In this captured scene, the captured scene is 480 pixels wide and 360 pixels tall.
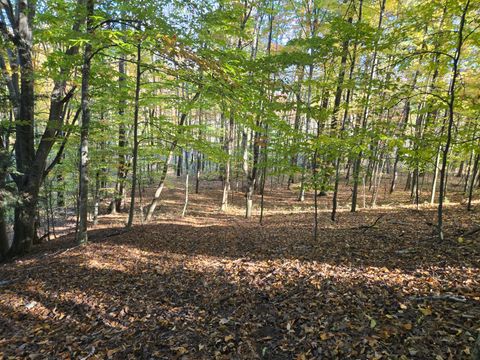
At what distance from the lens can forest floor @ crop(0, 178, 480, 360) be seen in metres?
3.31

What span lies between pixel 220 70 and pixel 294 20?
48.6 feet

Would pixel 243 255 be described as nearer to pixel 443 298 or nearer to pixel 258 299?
pixel 258 299

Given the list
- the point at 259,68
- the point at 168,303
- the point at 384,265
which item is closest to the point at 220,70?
the point at 259,68

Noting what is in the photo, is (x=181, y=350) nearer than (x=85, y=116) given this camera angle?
Yes

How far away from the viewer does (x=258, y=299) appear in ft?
14.8

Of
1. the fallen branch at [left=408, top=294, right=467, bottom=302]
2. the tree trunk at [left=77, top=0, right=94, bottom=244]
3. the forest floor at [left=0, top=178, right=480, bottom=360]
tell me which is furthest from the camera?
the tree trunk at [left=77, top=0, right=94, bottom=244]

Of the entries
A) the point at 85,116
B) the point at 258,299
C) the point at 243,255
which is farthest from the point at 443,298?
the point at 85,116

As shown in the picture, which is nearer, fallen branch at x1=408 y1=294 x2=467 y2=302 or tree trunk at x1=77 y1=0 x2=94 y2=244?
fallen branch at x1=408 y1=294 x2=467 y2=302

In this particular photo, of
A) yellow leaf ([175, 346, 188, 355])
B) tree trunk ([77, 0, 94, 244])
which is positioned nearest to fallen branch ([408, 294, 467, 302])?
yellow leaf ([175, 346, 188, 355])

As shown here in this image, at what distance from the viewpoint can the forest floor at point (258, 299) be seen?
130 inches

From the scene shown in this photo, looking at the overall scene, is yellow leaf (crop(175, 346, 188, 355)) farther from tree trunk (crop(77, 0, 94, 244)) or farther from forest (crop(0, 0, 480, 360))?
tree trunk (crop(77, 0, 94, 244))

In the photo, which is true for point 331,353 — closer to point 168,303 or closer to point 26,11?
point 168,303

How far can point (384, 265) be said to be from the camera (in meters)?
4.91

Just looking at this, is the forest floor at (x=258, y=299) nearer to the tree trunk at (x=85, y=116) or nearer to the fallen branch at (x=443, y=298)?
the fallen branch at (x=443, y=298)
